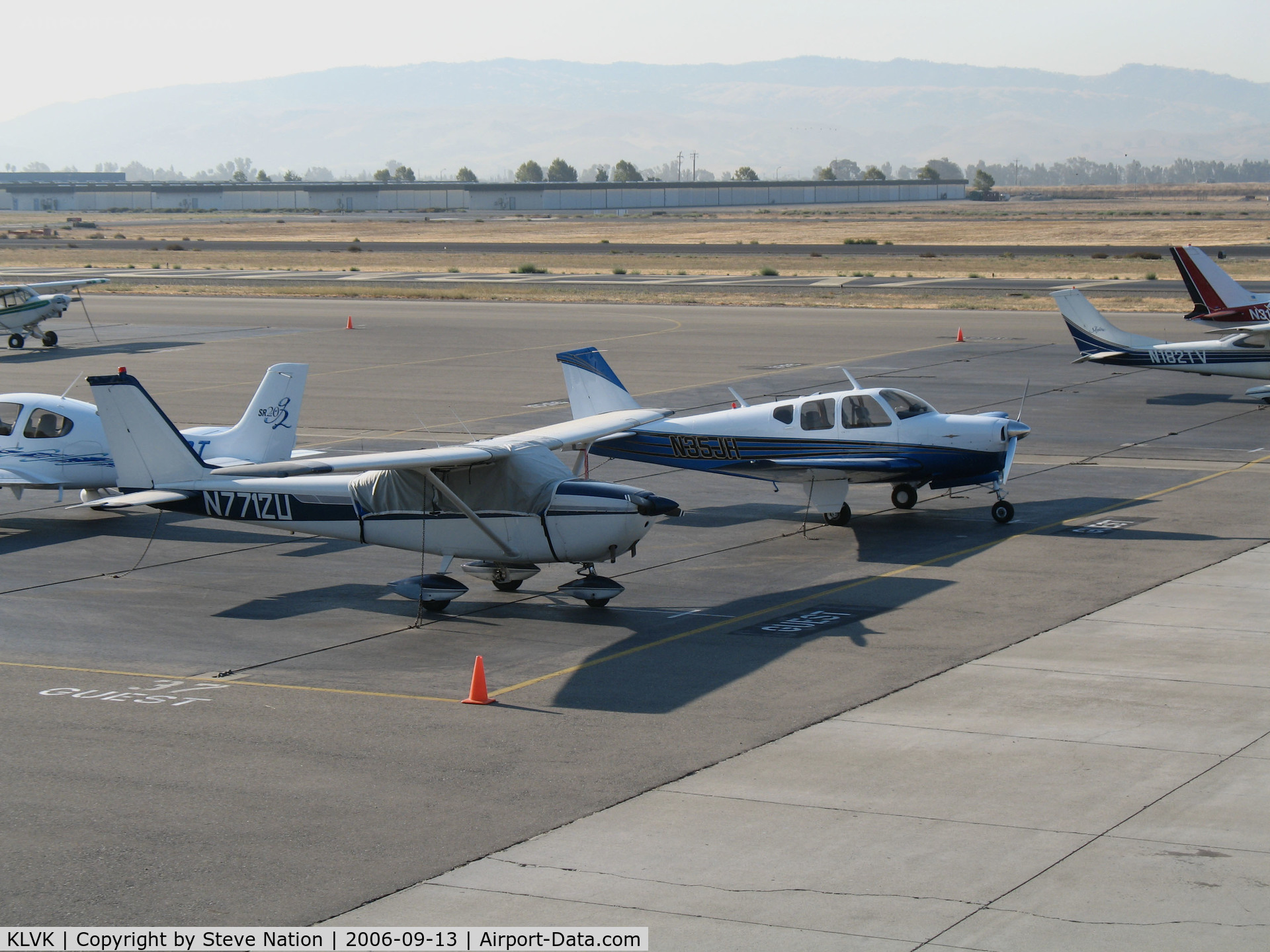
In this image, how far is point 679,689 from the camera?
46.4 ft

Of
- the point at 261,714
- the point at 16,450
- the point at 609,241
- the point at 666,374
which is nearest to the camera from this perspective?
the point at 261,714

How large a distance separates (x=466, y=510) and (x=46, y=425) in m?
9.71

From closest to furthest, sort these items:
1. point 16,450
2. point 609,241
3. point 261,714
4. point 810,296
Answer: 1. point 261,714
2. point 16,450
3. point 810,296
4. point 609,241

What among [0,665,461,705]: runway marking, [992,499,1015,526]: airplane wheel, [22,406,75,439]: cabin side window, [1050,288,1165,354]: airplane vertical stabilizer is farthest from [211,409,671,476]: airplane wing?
[1050,288,1165,354]: airplane vertical stabilizer

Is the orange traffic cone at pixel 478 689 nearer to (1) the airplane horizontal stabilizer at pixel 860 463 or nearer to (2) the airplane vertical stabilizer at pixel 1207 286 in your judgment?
(1) the airplane horizontal stabilizer at pixel 860 463

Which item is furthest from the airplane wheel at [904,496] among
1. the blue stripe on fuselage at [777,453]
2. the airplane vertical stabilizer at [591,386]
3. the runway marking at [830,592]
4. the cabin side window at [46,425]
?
the cabin side window at [46,425]

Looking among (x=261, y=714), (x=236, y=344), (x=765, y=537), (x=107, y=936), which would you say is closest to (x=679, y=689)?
(x=261, y=714)

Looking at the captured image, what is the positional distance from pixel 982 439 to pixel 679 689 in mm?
9662

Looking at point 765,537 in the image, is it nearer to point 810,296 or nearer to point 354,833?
point 354,833

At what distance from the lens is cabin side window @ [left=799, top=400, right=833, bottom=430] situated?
22172mm

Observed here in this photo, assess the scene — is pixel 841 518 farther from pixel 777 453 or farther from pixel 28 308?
pixel 28 308

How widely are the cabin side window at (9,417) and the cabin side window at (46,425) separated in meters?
0.26

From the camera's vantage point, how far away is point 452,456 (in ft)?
54.7

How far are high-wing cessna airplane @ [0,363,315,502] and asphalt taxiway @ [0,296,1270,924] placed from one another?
37.5 inches
